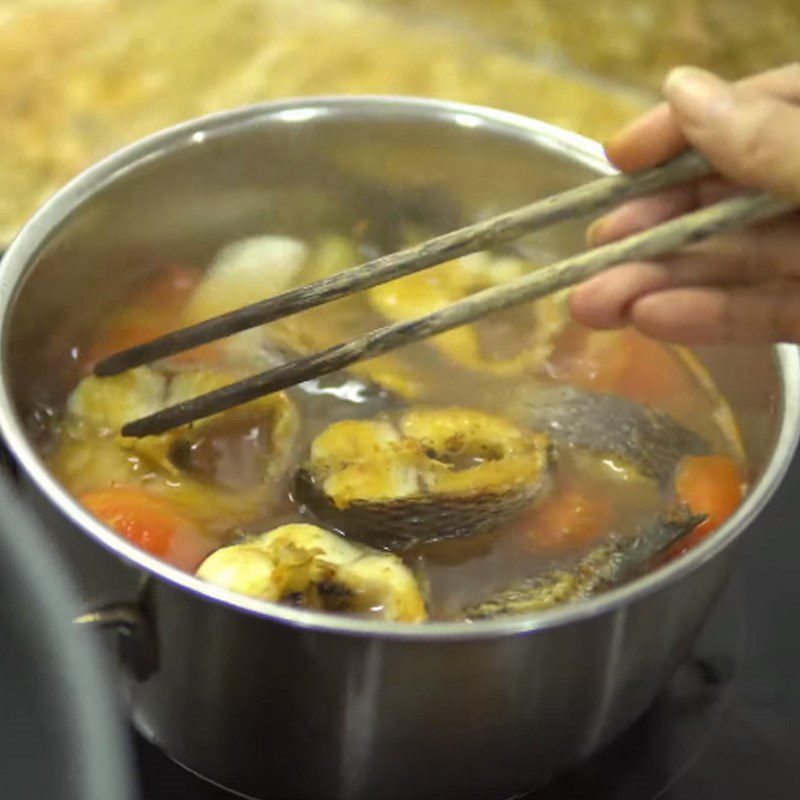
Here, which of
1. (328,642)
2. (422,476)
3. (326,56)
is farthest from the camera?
(326,56)

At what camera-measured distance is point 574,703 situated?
0.65 metres

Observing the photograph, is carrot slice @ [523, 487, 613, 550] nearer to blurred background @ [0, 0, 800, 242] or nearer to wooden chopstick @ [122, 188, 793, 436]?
wooden chopstick @ [122, 188, 793, 436]

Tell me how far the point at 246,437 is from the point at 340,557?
18 centimetres

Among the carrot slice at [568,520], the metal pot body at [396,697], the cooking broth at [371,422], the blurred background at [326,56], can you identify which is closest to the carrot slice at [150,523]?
the cooking broth at [371,422]

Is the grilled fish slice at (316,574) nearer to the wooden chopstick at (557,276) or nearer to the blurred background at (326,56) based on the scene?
the wooden chopstick at (557,276)

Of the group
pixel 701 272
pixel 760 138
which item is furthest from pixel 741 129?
pixel 701 272

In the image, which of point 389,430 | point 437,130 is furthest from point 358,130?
point 389,430

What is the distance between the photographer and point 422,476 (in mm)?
781

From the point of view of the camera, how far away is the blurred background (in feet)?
4.02

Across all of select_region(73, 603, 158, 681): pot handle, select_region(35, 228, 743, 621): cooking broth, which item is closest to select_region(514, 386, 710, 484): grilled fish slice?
select_region(35, 228, 743, 621): cooking broth

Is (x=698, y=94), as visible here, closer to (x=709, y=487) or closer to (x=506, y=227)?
(x=506, y=227)

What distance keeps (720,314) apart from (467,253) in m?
0.17

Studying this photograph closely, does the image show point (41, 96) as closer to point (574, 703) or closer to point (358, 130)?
point (358, 130)

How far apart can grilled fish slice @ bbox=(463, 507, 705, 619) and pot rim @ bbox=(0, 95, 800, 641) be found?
0.10 m
